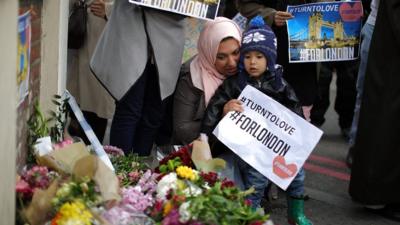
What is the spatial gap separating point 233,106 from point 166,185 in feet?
3.73

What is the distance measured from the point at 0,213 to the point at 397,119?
2.75 m

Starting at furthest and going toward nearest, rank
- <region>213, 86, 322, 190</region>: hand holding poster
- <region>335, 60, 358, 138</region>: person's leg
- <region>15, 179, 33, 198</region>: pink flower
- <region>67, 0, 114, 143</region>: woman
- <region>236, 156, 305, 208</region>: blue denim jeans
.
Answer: <region>335, 60, 358, 138</region>: person's leg, <region>67, 0, 114, 143</region>: woman, <region>236, 156, 305, 208</region>: blue denim jeans, <region>213, 86, 322, 190</region>: hand holding poster, <region>15, 179, 33, 198</region>: pink flower

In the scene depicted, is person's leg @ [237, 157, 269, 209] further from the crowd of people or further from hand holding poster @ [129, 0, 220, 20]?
hand holding poster @ [129, 0, 220, 20]

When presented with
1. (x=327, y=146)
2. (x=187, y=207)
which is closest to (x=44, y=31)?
(x=187, y=207)

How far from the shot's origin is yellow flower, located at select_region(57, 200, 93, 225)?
9.06 feet

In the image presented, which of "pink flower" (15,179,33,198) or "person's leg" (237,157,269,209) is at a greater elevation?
"pink flower" (15,179,33,198)

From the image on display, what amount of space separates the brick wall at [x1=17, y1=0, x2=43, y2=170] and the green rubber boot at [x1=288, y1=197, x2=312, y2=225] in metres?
1.57

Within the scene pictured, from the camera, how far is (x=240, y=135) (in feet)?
13.6

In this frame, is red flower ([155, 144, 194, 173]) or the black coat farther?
the black coat

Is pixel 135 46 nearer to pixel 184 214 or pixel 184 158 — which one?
pixel 184 158

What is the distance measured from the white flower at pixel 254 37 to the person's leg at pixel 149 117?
529 mm

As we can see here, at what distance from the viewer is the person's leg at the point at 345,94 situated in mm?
7691

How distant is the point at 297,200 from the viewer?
175 inches

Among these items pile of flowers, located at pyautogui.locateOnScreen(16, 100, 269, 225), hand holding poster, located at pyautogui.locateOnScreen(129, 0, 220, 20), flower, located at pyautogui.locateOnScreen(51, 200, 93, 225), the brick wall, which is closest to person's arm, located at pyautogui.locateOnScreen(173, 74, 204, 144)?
hand holding poster, located at pyautogui.locateOnScreen(129, 0, 220, 20)
